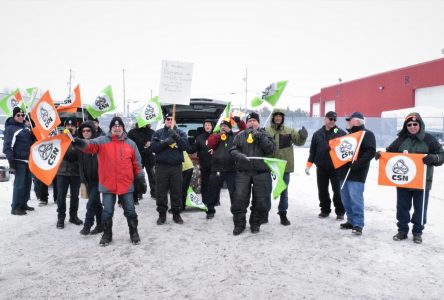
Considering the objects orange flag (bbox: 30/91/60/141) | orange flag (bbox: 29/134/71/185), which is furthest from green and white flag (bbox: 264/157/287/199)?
orange flag (bbox: 30/91/60/141)

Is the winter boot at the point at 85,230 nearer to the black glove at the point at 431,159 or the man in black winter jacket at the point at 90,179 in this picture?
the man in black winter jacket at the point at 90,179

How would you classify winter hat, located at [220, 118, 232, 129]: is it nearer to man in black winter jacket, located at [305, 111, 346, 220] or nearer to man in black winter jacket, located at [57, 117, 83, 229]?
man in black winter jacket, located at [305, 111, 346, 220]

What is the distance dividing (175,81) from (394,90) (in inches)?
1244

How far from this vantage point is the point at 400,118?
902 inches

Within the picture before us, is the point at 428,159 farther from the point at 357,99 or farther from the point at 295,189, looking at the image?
the point at 357,99

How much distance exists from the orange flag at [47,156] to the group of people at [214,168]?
22 centimetres

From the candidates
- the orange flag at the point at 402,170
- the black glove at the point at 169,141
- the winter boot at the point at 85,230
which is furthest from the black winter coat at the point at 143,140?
the orange flag at the point at 402,170

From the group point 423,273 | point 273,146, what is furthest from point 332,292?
point 273,146

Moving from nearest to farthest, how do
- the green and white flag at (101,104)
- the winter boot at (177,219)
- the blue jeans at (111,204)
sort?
the blue jeans at (111,204)
the winter boot at (177,219)
the green and white flag at (101,104)

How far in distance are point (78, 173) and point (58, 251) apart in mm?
1502

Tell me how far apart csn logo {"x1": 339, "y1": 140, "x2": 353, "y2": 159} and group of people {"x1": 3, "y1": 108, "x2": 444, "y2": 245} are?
155 millimetres

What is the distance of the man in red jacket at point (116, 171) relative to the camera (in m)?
4.78

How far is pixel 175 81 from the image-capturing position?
18.8 ft

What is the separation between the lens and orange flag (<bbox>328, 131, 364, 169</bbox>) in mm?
5355
